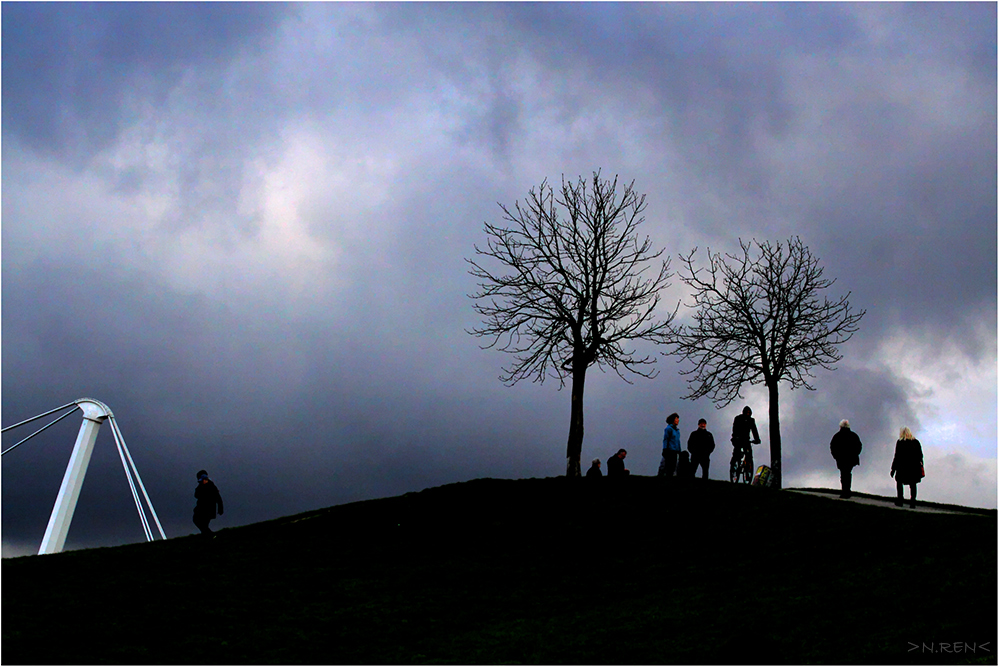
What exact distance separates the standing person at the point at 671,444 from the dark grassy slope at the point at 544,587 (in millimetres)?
1568

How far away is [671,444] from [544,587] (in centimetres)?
945

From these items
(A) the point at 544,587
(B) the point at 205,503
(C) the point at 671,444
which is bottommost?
(A) the point at 544,587

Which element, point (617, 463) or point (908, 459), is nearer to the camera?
point (908, 459)

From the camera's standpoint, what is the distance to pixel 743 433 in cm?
2700

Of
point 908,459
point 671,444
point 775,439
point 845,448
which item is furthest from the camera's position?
point 775,439

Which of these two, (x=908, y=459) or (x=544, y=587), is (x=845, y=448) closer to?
(x=908, y=459)

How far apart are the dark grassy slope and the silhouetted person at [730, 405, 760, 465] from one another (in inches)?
94.3

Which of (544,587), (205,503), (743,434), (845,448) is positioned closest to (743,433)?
(743,434)

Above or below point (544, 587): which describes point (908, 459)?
above

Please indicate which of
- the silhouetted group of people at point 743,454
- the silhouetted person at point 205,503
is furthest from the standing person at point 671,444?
the silhouetted person at point 205,503

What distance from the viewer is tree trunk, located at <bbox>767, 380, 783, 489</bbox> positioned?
98.1ft

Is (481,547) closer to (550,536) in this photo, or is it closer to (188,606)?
(550,536)

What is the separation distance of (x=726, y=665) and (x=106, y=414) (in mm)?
30625

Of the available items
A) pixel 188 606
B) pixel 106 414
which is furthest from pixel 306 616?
pixel 106 414
